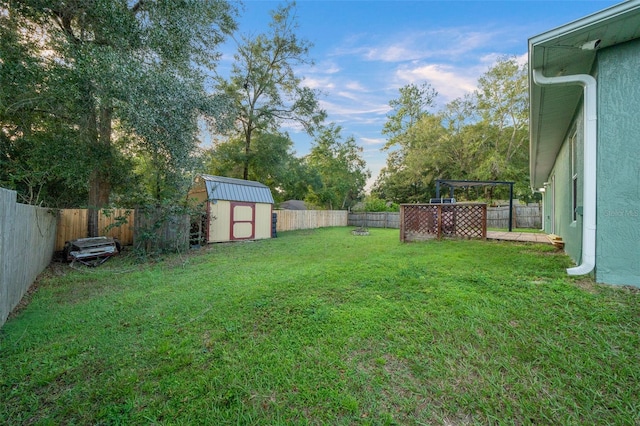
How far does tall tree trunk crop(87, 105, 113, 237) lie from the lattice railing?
8.40 metres

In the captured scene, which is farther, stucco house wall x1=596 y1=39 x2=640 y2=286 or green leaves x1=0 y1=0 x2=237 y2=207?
green leaves x1=0 y1=0 x2=237 y2=207

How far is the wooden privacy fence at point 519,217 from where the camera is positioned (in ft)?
47.5

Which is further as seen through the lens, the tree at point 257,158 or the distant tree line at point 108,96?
the tree at point 257,158

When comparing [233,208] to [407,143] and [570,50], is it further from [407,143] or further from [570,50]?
[407,143]

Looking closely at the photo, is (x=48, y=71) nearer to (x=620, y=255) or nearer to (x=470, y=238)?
(x=620, y=255)

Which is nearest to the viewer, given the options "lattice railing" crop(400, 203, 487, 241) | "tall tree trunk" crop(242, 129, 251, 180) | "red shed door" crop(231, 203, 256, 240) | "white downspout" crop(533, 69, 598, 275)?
"white downspout" crop(533, 69, 598, 275)

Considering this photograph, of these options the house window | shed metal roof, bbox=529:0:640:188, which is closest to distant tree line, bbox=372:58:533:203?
the house window

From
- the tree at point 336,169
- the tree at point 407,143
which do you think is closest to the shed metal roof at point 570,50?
the tree at point 407,143

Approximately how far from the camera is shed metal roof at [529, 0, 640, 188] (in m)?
2.60

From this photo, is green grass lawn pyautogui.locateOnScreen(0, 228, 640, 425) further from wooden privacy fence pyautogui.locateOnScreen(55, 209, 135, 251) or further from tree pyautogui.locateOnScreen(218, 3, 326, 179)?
tree pyautogui.locateOnScreen(218, 3, 326, 179)

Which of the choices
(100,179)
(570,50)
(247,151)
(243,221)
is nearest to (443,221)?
(570,50)

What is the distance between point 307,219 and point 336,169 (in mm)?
9625

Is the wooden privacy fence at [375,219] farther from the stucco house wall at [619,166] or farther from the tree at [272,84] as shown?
the stucco house wall at [619,166]

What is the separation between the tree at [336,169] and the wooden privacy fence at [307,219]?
10.2 ft
